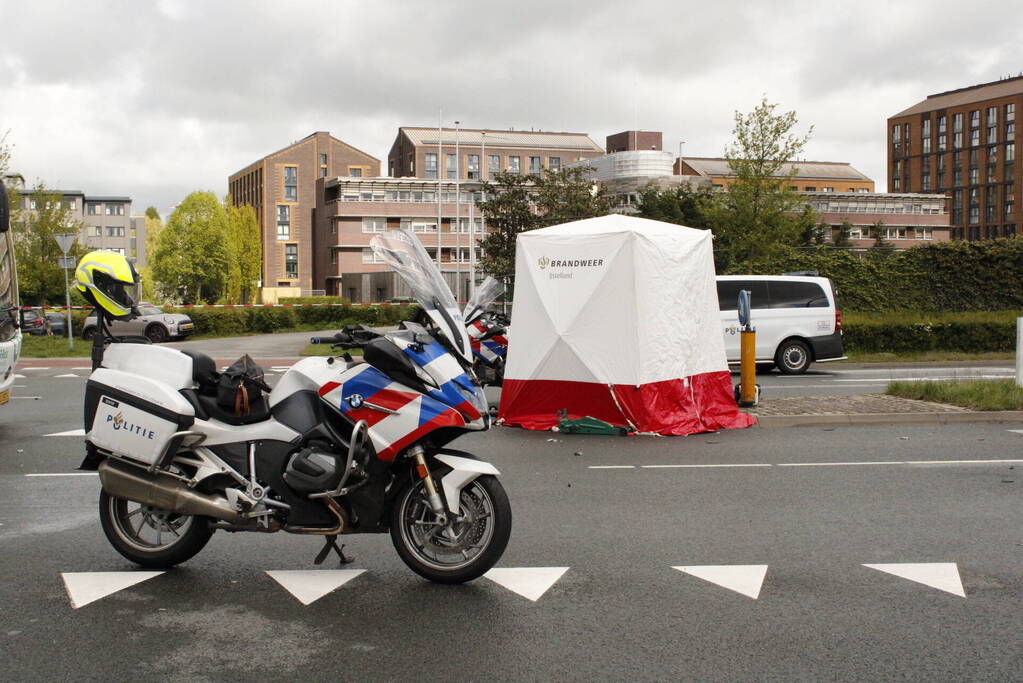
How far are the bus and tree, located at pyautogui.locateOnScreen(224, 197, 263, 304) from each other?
247 feet

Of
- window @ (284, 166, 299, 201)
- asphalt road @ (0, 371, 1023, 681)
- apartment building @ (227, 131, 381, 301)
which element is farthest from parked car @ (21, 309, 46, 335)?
window @ (284, 166, 299, 201)

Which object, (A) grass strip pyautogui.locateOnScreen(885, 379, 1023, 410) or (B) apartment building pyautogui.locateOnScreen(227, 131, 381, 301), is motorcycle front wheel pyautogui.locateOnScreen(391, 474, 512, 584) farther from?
(B) apartment building pyautogui.locateOnScreen(227, 131, 381, 301)

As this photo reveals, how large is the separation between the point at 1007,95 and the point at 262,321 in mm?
118098

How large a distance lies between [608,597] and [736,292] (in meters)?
15.3

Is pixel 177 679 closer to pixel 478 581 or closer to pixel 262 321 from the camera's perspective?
pixel 478 581

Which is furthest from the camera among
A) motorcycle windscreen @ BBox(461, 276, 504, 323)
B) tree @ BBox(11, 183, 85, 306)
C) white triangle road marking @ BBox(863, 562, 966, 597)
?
tree @ BBox(11, 183, 85, 306)

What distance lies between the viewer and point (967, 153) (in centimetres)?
13638

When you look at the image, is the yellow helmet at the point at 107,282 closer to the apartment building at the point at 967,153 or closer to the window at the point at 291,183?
the window at the point at 291,183

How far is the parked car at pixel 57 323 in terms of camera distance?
41.6 meters

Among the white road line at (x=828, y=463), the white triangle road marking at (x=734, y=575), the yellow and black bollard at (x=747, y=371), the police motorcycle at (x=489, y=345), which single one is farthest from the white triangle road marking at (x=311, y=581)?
the police motorcycle at (x=489, y=345)

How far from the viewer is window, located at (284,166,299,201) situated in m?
119

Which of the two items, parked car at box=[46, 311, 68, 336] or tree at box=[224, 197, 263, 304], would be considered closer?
parked car at box=[46, 311, 68, 336]

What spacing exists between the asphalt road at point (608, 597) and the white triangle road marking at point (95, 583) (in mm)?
45

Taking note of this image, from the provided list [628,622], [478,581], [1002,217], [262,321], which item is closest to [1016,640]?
[628,622]
